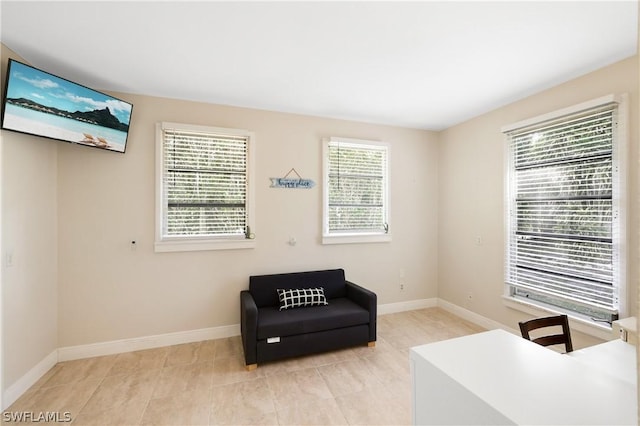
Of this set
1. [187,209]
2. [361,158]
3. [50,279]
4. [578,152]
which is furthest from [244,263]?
[578,152]

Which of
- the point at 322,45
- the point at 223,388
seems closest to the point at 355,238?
the point at 223,388

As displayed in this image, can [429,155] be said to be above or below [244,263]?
above

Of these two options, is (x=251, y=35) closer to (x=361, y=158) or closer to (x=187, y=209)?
(x=187, y=209)

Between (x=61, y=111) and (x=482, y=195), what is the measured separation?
4.50m

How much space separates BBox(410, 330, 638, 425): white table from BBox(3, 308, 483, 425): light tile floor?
4.54 feet

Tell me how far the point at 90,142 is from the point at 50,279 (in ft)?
4.51

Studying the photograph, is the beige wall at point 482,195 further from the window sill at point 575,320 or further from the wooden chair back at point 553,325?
the wooden chair back at point 553,325

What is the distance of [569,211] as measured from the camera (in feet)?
8.86

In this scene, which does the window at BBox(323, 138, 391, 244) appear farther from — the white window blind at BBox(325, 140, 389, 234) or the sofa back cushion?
the sofa back cushion

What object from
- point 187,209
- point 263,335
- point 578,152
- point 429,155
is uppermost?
point 429,155

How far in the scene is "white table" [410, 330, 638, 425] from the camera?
69 cm

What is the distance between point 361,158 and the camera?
3980 millimetres

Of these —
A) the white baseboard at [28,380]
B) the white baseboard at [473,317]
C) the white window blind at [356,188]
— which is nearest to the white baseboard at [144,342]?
the white baseboard at [28,380]

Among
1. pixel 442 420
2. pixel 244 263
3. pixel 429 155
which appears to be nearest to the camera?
pixel 442 420
